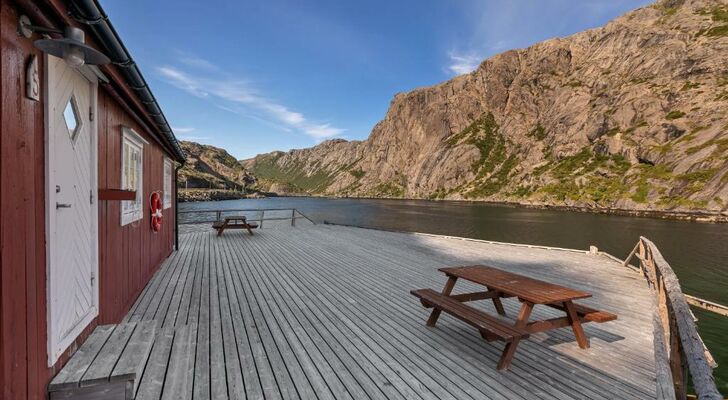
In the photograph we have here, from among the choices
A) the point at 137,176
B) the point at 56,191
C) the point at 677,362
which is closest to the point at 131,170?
the point at 137,176

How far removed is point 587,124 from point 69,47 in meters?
127

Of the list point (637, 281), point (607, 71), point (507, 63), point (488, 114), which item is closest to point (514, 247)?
point (637, 281)

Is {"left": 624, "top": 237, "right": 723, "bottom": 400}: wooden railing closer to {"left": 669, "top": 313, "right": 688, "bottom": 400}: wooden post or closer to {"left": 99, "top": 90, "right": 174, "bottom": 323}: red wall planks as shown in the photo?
{"left": 669, "top": 313, "right": 688, "bottom": 400}: wooden post

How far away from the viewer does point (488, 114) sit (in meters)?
149

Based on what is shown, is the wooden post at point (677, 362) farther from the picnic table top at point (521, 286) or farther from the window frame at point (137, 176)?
the window frame at point (137, 176)

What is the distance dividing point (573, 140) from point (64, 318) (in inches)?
4941

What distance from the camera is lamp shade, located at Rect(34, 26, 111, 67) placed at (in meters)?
2.28

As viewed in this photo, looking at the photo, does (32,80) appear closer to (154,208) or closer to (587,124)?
A: (154,208)

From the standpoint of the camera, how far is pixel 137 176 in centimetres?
630

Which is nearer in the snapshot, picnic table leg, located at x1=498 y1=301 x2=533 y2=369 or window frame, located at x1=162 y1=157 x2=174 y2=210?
picnic table leg, located at x1=498 y1=301 x2=533 y2=369

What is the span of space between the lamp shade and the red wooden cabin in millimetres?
193

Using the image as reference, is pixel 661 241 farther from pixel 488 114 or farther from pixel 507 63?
pixel 507 63

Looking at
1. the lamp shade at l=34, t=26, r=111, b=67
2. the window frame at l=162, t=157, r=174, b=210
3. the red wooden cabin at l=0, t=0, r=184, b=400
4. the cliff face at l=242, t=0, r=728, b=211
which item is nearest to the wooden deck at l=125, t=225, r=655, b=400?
the red wooden cabin at l=0, t=0, r=184, b=400

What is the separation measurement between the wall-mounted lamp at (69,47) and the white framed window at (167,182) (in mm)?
8169
